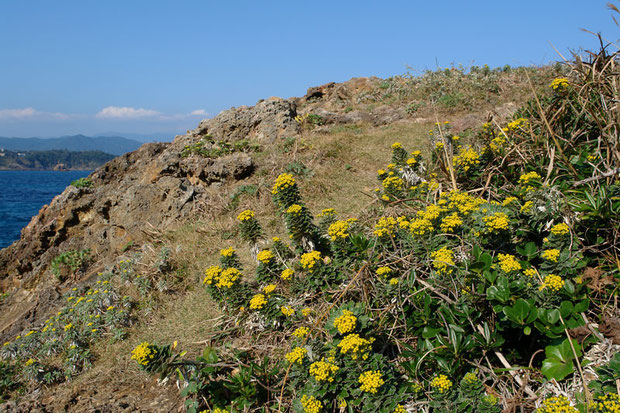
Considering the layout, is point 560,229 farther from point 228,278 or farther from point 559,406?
point 228,278

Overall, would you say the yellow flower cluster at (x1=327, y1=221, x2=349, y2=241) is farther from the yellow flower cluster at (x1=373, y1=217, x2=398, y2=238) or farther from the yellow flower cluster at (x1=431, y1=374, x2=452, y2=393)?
the yellow flower cluster at (x1=431, y1=374, x2=452, y2=393)

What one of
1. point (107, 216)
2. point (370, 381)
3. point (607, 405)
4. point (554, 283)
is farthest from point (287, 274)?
point (107, 216)

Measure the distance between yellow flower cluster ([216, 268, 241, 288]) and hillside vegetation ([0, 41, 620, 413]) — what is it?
0.02 meters

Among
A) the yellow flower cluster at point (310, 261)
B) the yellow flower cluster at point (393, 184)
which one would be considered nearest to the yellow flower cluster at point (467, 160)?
the yellow flower cluster at point (393, 184)

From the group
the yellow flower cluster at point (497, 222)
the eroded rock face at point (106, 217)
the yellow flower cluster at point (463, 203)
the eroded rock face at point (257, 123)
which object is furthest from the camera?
the eroded rock face at point (257, 123)

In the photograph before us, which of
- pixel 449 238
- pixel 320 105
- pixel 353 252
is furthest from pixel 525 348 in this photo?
pixel 320 105

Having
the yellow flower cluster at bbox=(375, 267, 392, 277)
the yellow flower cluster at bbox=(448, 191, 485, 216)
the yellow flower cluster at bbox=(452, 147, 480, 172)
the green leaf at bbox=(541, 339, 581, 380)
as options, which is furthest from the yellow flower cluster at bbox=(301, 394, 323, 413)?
the yellow flower cluster at bbox=(452, 147, 480, 172)

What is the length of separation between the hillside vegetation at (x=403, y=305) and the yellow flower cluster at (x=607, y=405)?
1cm

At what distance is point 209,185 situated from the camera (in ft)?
26.6

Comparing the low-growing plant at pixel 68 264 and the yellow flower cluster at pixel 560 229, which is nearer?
the yellow flower cluster at pixel 560 229

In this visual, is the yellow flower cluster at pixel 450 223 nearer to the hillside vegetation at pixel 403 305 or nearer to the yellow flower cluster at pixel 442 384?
the hillside vegetation at pixel 403 305

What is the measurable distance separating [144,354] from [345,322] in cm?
130

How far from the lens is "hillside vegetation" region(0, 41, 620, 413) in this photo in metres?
2.13

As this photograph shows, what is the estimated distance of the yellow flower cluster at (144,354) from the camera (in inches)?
90.4
